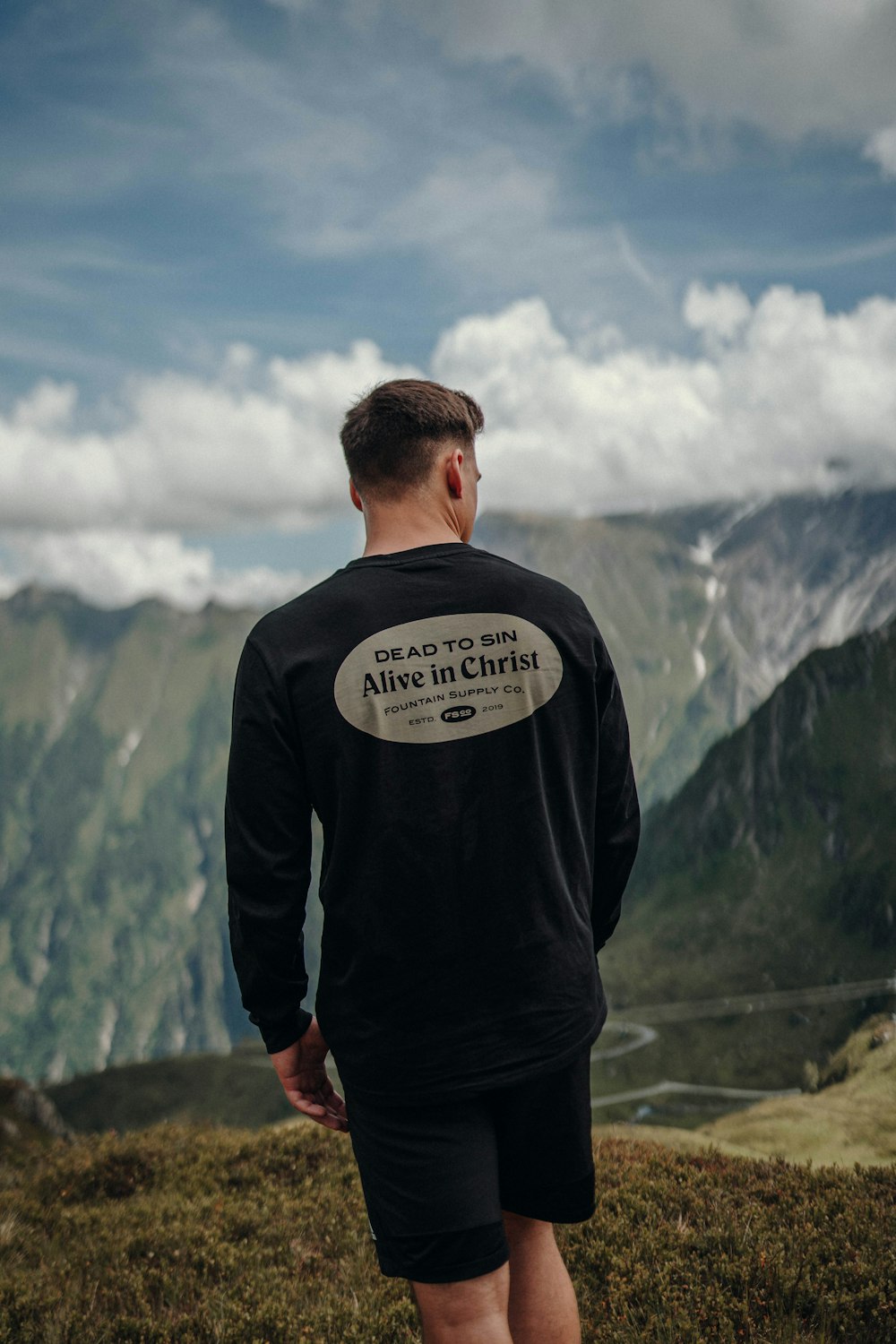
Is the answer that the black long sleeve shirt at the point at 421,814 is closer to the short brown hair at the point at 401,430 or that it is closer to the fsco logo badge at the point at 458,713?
the fsco logo badge at the point at 458,713

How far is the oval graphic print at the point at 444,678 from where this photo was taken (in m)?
4.38

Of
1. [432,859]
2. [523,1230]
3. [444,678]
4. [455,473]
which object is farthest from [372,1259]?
[455,473]

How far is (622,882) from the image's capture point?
5480 millimetres

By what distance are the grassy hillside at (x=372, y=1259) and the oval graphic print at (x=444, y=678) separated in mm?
5324

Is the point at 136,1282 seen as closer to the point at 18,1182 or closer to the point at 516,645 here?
the point at 18,1182

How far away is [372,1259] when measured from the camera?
8.94 metres

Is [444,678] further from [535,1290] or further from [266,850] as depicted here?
[535,1290]

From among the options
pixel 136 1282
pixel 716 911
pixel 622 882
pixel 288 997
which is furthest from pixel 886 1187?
pixel 716 911

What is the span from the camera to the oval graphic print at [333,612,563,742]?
4.38 metres

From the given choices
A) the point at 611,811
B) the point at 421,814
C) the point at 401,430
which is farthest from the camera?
the point at 611,811

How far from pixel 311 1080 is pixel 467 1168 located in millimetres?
1036

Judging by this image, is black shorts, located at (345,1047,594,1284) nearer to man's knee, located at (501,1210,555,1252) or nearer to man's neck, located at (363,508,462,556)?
man's knee, located at (501,1210,555,1252)

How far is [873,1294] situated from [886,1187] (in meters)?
2.25

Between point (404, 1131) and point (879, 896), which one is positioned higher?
point (404, 1131)
